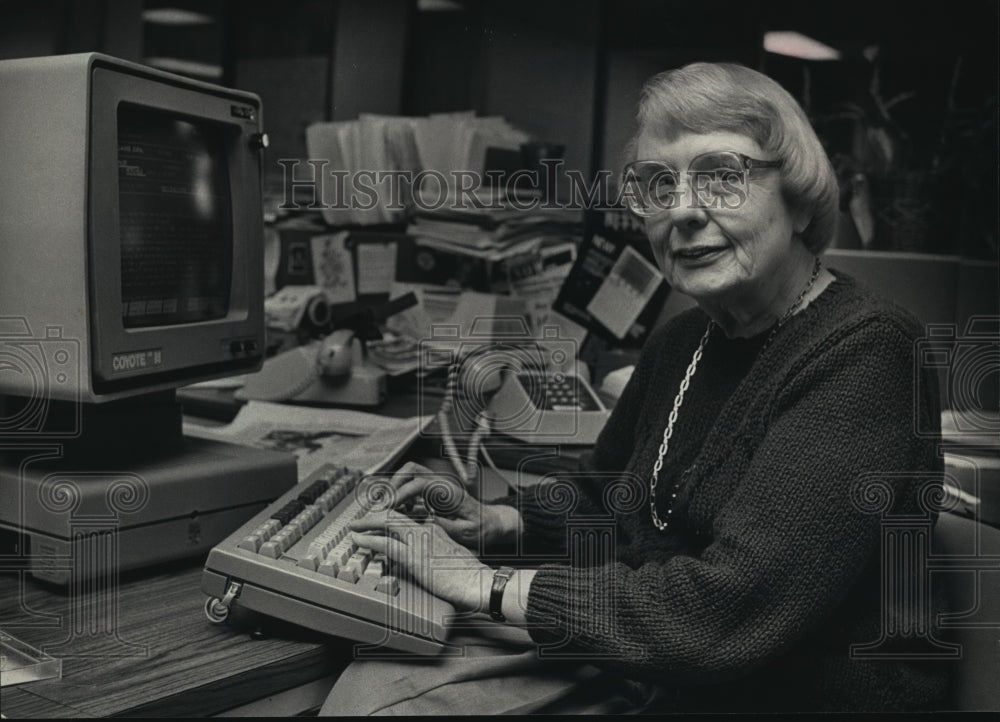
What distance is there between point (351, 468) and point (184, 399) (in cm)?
55

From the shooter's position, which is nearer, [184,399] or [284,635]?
[284,635]

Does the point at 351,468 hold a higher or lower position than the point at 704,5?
lower

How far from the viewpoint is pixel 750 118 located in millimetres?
986

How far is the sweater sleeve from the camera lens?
85cm

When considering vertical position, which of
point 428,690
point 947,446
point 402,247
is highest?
point 402,247

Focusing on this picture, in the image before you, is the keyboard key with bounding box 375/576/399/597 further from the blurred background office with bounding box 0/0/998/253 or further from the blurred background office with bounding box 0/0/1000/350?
the blurred background office with bounding box 0/0/998/253

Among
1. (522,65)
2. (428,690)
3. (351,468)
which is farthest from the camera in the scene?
(522,65)

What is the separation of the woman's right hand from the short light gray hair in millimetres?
450

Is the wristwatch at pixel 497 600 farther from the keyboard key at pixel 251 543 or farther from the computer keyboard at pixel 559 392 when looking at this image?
the computer keyboard at pixel 559 392

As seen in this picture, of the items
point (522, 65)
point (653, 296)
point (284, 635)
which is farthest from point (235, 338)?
point (522, 65)

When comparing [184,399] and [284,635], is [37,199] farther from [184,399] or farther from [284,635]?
[184,399]

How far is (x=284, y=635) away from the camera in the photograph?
916mm

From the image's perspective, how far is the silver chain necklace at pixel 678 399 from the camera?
104cm

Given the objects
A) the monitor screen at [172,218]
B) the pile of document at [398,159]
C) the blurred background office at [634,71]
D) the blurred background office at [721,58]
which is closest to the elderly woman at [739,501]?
the monitor screen at [172,218]
